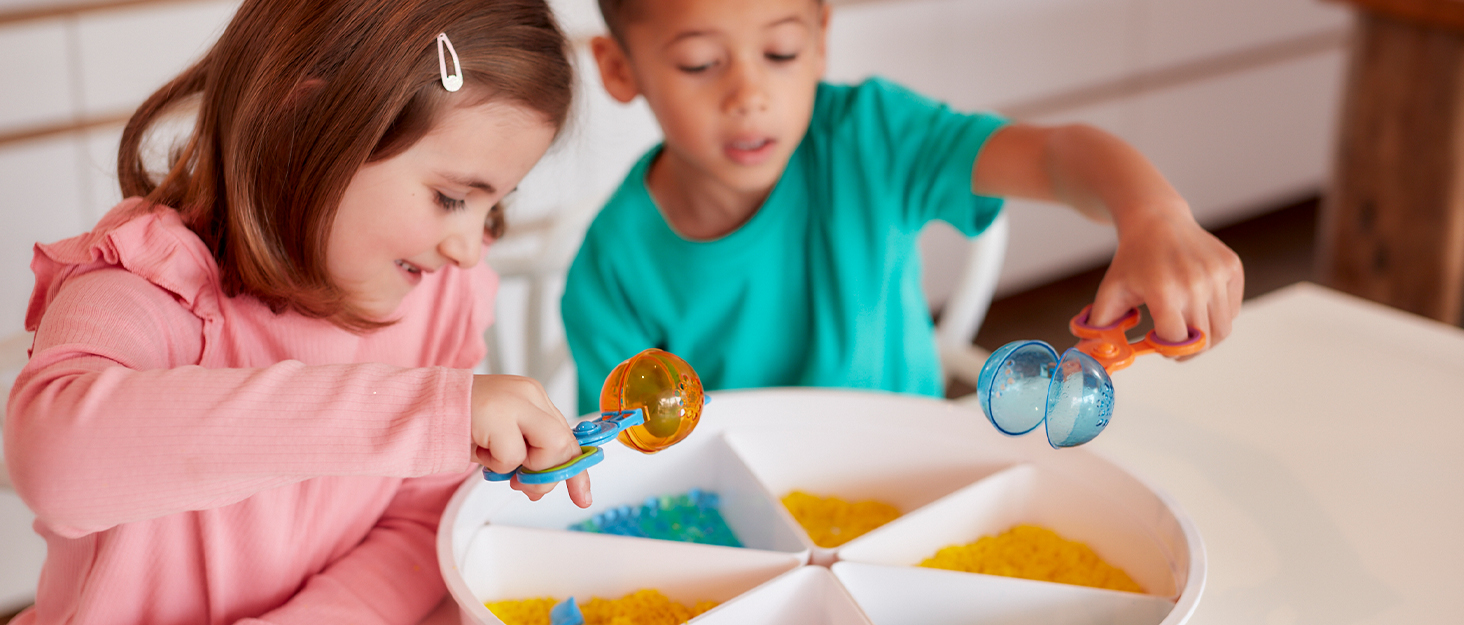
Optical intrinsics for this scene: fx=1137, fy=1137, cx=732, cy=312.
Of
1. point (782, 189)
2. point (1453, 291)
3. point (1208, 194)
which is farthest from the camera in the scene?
point (1208, 194)

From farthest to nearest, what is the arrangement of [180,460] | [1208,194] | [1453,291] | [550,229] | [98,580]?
[1208,194], [1453,291], [550,229], [98,580], [180,460]

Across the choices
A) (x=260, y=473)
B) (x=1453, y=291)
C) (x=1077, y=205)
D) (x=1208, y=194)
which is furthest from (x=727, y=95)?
(x=1208, y=194)

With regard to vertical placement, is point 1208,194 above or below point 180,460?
below

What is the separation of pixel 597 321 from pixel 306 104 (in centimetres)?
50

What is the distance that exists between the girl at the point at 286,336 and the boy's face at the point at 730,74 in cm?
19

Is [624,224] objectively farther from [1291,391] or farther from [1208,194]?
[1208,194]

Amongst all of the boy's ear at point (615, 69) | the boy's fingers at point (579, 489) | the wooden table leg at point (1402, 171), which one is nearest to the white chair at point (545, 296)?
the boy's ear at point (615, 69)

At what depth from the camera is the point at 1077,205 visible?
0.94 meters

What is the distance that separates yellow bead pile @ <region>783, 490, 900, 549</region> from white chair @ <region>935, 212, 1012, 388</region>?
527 mm

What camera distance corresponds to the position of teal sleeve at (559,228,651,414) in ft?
3.84

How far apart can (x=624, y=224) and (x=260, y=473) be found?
2.12 feet

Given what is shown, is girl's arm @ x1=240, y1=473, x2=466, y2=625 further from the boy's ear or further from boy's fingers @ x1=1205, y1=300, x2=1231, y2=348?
boy's fingers @ x1=1205, y1=300, x2=1231, y2=348

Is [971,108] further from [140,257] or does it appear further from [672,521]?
[140,257]

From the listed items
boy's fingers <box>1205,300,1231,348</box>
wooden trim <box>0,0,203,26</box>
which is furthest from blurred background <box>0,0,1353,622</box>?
boy's fingers <box>1205,300,1231,348</box>
